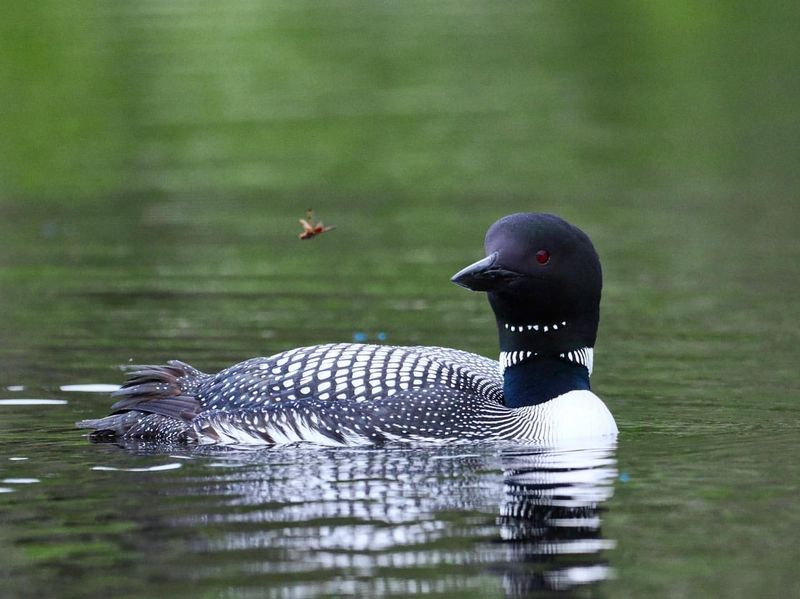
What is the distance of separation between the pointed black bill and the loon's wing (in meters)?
0.47

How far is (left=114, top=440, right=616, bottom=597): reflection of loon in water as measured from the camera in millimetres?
4992

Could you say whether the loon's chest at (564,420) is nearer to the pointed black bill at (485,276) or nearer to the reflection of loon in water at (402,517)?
the reflection of loon in water at (402,517)

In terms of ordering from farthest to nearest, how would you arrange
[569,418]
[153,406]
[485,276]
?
[153,406], [569,418], [485,276]

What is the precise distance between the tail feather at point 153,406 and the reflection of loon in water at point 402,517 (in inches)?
11.2

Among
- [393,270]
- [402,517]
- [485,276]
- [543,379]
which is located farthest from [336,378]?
[393,270]

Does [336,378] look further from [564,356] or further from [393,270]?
[393,270]

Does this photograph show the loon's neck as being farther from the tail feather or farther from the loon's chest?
the tail feather

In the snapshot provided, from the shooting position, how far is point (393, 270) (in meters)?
11.8

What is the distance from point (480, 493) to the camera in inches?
239

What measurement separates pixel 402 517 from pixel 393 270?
6130 mm

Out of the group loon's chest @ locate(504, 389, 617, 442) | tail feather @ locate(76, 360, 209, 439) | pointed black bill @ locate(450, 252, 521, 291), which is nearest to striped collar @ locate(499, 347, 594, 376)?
loon's chest @ locate(504, 389, 617, 442)

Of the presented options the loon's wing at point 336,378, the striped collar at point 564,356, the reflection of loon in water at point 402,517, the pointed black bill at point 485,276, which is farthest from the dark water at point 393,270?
the pointed black bill at point 485,276

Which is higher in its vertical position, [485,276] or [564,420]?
[485,276]

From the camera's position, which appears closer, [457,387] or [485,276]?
[485,276]
